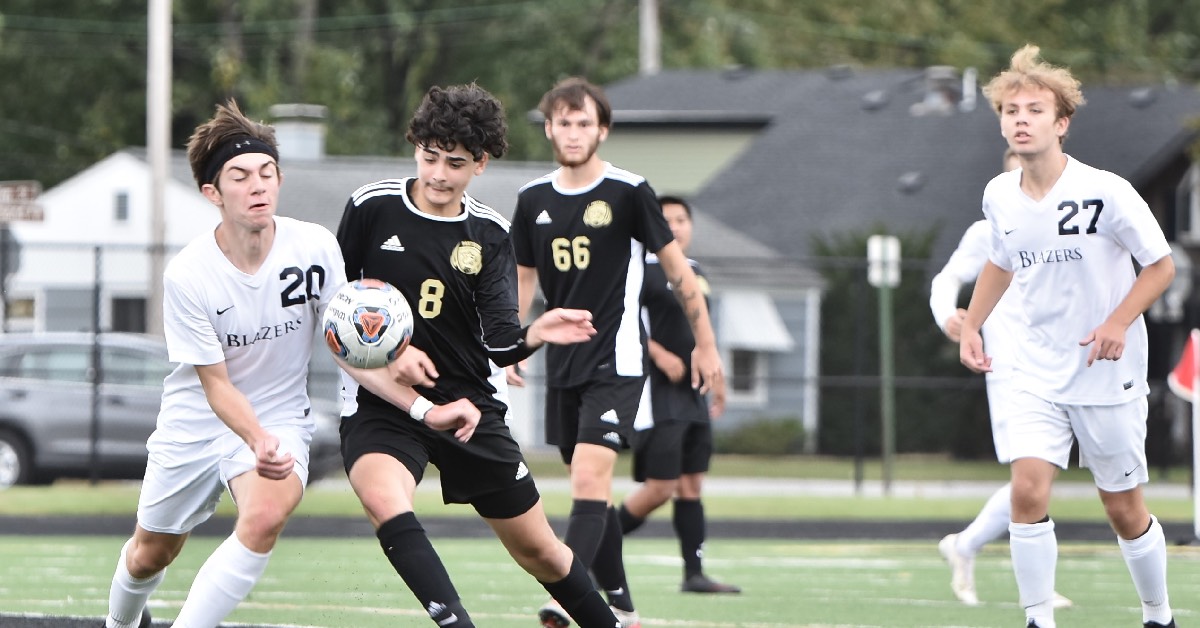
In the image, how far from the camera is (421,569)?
605 centimetres

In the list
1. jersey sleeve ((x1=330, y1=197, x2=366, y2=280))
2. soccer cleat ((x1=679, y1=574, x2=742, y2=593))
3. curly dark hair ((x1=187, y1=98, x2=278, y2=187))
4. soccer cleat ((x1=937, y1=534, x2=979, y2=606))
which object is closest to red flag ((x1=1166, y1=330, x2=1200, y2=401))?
soccer cleat ((x1=937, y1=534, x2=979, y2=606))

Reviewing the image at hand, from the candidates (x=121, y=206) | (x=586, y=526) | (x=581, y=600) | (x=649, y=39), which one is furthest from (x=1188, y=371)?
(x=649, y=39)

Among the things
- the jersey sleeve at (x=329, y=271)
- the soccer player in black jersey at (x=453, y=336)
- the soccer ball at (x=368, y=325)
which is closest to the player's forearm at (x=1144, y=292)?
the soccer player in black jersey at (x=453, y=336)

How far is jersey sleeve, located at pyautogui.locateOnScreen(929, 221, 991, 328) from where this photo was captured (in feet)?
28.4

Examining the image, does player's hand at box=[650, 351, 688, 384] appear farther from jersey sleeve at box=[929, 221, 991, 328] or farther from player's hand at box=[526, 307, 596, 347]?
player's hand at box=[526, 307, 596, 347]

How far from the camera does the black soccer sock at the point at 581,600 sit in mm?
6562

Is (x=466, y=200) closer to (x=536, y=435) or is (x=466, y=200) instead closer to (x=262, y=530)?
(x=262, y=530)

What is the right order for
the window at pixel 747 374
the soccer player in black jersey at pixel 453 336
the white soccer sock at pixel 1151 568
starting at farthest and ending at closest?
the window at pixel 747 374 < the white soccer sock at pixel 1151 568 < the soccer player in black jersey at pixel 453 336

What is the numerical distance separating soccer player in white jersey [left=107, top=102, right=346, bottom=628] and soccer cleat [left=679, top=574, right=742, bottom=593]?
4.18 meters

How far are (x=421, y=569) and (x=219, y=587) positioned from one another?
638 mm

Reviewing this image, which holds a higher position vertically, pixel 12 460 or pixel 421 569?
pixel 421 569

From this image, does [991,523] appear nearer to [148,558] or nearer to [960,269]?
[960,269]

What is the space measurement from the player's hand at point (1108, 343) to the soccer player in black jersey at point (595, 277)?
5.59 feet

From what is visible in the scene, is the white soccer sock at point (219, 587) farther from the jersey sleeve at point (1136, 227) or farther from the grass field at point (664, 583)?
the jersey sleeve at point (1136, 227)
